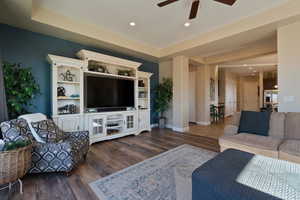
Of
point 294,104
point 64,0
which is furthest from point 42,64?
point 294,104

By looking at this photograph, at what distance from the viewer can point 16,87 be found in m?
2.58

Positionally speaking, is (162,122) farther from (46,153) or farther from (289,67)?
(46,153)

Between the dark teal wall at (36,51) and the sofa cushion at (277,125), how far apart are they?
178 inches

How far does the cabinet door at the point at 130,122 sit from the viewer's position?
4.21 m

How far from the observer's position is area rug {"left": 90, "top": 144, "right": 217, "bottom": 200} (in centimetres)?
164

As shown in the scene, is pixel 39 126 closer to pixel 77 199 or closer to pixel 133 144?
pixel 77 199

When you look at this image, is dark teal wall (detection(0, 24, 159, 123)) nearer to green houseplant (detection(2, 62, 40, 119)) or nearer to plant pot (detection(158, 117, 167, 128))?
green houseplant (detection(2, 62, 40, 119))

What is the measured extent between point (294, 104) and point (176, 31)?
302cm

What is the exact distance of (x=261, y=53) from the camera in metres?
4.49

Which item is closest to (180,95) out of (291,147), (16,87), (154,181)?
(291,147)

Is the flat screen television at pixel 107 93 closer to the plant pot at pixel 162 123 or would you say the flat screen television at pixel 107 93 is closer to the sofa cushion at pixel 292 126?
the plant pot at pixel 162 123

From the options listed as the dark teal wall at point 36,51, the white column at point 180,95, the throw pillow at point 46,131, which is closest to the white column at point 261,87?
the white column at point 180,95

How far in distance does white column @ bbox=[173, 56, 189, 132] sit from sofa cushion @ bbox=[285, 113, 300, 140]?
2.76m

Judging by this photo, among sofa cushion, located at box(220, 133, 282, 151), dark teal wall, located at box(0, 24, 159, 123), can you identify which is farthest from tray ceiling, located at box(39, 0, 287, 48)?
sofa cushion, located at box(220, 133, 282, 151)
